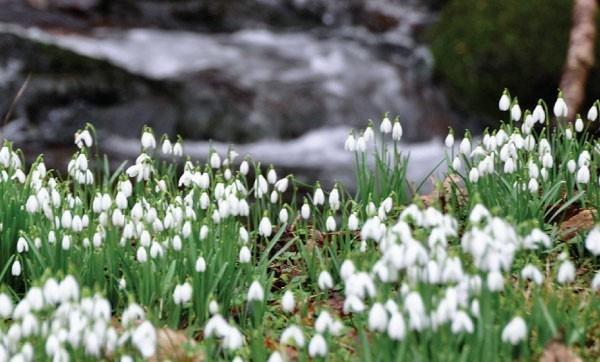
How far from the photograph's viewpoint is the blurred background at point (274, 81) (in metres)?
8.90

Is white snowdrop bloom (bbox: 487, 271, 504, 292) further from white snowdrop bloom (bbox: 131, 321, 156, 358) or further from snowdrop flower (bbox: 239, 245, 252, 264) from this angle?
snowdrop flower (bbox: 239, 245, 252, 264)

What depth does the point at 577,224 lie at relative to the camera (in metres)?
3.63

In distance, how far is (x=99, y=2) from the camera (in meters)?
12.3

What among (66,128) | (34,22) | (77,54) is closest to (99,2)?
(34,22)

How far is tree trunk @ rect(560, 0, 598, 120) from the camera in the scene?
23.0ft

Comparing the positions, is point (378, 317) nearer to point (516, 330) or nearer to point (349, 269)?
point (349, 269)

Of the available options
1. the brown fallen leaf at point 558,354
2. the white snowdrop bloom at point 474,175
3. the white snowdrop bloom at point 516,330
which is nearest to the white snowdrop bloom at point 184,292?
the white snowdrop bloom at point 516,330

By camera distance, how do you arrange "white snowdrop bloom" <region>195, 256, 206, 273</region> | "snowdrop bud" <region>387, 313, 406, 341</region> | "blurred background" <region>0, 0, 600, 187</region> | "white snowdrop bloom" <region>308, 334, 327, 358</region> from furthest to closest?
"blurred background" <region>0, 0, 600, 187</region> < "white snowdrop bloom" <region>195, 256, 206, 273</region> < "white snowdrop bloom" <region>308, 334, 327, 358</region> < "snowdrop bud" <region>387, 313, 406, 341</region>

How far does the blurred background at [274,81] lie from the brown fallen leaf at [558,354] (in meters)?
5.81

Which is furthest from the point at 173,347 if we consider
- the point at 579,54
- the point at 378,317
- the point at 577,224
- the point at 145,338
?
the point at 579,54

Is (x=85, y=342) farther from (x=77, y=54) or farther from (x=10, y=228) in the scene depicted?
(x=77, y=54)

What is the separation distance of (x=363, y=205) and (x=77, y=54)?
21.0ft

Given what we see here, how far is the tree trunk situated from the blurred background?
24.0 inches

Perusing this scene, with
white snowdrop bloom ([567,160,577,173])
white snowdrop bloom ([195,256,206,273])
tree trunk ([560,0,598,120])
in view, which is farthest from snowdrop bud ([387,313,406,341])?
tree trunk ([560,0,598,120])
